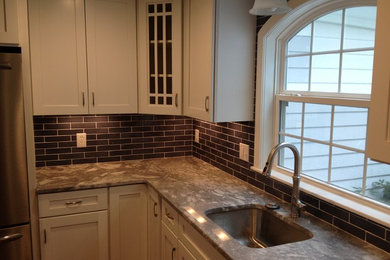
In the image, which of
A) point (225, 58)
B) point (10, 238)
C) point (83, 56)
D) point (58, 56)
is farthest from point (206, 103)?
point (10, 238)

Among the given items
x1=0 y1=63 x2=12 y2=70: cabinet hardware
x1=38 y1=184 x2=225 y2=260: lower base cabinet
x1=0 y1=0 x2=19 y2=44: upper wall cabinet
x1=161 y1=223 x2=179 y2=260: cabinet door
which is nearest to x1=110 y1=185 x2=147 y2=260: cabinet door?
x1=38 y1=184 x2=225 y2=260: lower base cabinet

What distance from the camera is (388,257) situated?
1479 millimetres

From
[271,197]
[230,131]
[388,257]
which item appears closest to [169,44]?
[230,131]

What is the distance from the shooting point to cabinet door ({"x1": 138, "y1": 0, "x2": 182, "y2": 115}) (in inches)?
A: 106

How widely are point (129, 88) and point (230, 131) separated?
86 centimetres

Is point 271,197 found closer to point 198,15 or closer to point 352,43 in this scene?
point 352,43

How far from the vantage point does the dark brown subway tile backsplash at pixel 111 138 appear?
2879mm

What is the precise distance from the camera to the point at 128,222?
2.65 meters

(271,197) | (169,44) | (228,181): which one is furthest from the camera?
(169,44)

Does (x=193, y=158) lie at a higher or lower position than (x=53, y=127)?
lower

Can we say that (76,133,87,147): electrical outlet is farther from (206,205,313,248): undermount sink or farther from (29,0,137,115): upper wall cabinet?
(206,205,313,248): undermount sink

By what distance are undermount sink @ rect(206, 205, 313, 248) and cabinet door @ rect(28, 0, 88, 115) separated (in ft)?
4.53

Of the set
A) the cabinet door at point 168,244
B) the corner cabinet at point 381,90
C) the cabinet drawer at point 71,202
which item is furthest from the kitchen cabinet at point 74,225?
the corner cabinet at point 381,90

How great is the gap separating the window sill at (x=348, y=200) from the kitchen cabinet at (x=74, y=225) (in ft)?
4.28
